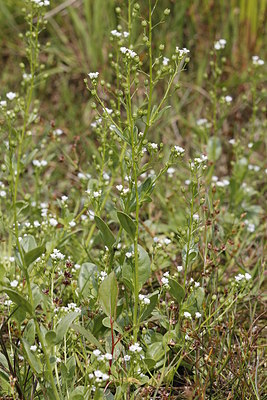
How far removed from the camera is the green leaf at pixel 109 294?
6.57 ft

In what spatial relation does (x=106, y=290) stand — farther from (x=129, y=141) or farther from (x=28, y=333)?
(x=129, y=141)

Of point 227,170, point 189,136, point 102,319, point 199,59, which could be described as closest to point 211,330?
point 102,319

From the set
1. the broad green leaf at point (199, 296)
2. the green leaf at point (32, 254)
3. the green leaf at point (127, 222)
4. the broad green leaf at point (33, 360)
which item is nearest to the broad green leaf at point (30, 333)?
the broad green leaf at point (33, 360)

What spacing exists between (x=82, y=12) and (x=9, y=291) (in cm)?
322

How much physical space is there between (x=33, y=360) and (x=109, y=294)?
0.34 metres

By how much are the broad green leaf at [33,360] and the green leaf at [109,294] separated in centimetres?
30

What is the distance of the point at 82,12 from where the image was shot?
14.6ft

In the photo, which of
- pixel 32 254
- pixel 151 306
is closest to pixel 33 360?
pixel 32 254

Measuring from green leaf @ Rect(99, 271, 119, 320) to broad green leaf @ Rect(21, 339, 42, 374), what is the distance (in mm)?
296

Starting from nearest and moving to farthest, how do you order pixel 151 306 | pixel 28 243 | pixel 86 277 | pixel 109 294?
pixel 109 294 < pixel 151 306 < pixel 28 243 < pixel 86 277

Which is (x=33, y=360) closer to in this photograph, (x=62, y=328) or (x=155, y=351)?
(x=62, y=328)

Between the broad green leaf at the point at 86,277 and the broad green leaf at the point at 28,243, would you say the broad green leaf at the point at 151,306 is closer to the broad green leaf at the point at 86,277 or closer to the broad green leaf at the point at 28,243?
the broad green leaf at the point at 86,277

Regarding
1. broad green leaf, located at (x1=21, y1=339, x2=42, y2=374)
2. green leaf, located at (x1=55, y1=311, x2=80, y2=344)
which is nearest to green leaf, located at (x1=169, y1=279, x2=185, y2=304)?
green leaf, located at (x1=55, y1=311, x2=80, y2=344)

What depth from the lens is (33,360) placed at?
1.90 m
